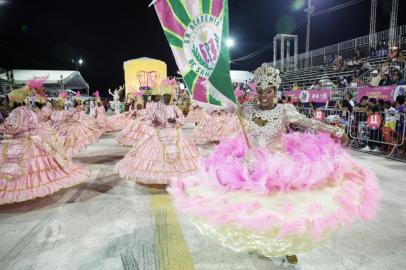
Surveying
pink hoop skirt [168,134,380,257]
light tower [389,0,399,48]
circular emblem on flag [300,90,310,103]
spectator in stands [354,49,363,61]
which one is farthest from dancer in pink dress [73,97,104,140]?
light tower [389,0,399,48]

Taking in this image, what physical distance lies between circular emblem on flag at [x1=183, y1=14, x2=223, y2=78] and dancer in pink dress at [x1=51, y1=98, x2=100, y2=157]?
7.53m

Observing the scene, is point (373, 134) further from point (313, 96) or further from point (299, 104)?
point (299, 104)

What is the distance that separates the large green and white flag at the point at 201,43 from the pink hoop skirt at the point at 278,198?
703mm

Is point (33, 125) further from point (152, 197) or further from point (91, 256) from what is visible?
point (91, 256)

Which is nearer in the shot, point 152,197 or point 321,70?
point 152,197

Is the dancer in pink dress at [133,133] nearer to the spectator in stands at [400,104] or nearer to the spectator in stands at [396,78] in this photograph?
the spectator in stands at [400,104]

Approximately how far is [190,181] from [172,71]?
41.6m

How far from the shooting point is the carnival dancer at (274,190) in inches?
77.3

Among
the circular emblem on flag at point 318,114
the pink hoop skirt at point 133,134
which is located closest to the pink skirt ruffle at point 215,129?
the pink hoop skirt at point 133,134

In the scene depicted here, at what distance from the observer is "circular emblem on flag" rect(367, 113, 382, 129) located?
8898 mm

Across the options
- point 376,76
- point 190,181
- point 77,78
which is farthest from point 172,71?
point 190,181

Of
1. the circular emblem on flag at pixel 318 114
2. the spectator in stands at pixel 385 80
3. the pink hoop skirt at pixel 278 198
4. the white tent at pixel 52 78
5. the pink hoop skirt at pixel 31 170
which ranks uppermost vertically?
the white tent at pixel 52 78

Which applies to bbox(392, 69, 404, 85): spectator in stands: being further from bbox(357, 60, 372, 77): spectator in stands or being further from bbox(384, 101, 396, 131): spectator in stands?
bbox(357, 60, 372, 77): spectator in stands

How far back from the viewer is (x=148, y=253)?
3.29m
